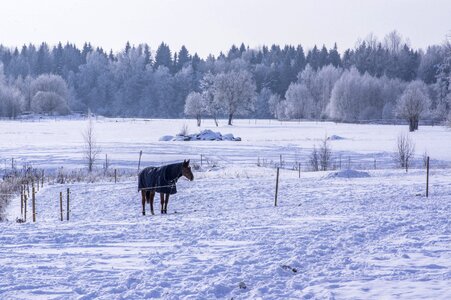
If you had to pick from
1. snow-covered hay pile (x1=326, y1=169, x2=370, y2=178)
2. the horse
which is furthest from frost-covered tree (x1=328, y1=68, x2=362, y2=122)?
the horse

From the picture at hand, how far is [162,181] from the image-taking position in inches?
738

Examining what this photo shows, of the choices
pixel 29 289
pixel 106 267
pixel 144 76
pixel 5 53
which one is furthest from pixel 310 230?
pixel 5 53

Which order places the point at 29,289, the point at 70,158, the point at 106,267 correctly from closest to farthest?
the point at 29,289
the point at 106,267
the point at 70,158

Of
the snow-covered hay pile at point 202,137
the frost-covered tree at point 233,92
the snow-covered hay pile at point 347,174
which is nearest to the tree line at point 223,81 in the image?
the frost-covered tree at point 233,92

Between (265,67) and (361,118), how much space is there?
51107mm

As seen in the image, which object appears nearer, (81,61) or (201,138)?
(201,138)

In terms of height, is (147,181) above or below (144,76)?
below

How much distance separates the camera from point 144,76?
502 feet

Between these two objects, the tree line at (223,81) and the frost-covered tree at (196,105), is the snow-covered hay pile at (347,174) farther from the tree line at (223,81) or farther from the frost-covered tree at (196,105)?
the frost-covered tree at (196,105)

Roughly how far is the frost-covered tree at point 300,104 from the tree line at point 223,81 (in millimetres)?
225

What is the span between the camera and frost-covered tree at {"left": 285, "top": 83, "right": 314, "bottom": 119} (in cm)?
12431

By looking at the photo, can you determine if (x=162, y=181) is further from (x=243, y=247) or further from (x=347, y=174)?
(x=347, y=174)

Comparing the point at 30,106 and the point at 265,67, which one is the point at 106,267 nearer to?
the point at 30,106

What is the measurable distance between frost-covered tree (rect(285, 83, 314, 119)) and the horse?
107m
